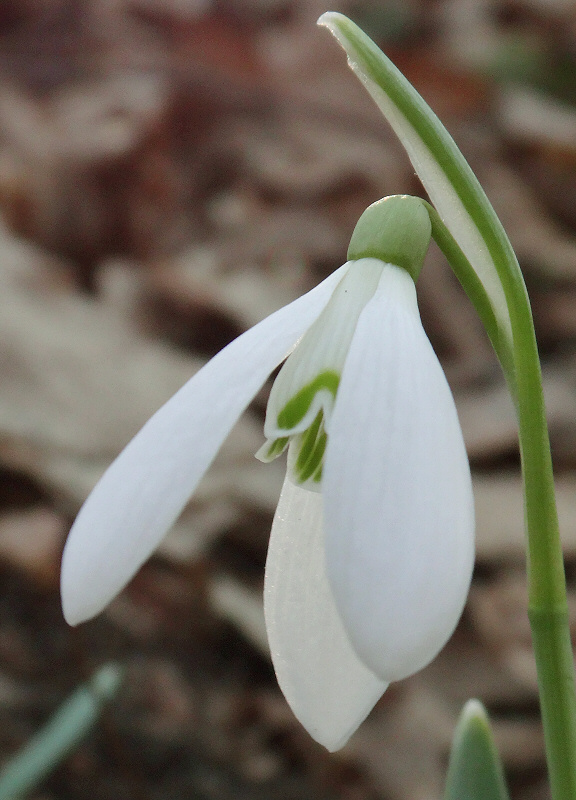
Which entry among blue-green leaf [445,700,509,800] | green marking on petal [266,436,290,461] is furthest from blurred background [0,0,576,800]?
green marking on petal [266,436,290,461]

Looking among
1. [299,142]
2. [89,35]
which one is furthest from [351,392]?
[89,35]

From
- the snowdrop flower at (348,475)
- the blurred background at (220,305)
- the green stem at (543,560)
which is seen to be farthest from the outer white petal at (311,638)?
the blurred background at (220,305)

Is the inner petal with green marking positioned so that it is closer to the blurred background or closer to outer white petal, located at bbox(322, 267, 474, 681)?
outer white petal, located at bbox(322, 267, 474, 681)

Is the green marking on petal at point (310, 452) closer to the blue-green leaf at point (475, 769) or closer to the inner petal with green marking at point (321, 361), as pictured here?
the inner petal with green marking at point (321, 361)

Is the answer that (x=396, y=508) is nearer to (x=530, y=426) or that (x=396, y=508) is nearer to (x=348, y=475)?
(x=348, y=475)

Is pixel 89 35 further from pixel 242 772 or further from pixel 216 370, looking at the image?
pixel 216 370
